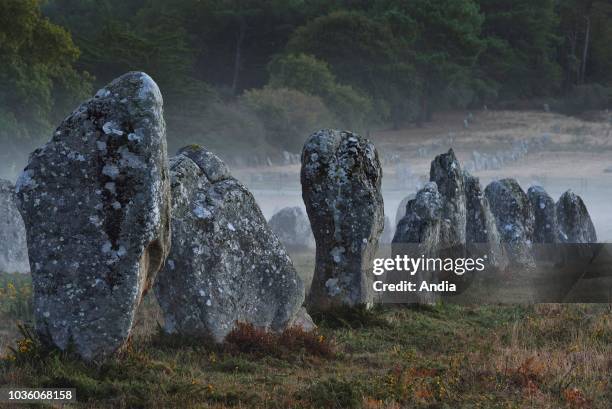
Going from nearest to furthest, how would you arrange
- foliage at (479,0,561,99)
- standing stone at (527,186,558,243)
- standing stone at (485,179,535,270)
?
standing stone at (485,179,535,270)
standing stone at (527,186,558,243)
foliage at (479,0,561,99)

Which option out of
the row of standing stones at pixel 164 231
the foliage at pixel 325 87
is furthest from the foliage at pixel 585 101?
the row of standing stones at pixel 164 231

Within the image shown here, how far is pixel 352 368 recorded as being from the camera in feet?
43.4

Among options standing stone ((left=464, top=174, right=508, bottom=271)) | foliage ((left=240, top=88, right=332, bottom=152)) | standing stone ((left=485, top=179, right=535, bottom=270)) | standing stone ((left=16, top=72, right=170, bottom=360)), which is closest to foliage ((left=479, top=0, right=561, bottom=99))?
foliage ((left=240, top=88, right=332, bottom=152))

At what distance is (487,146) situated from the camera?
75938 millimetres

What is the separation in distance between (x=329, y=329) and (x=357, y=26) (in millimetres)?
73143

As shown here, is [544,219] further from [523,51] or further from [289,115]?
[523,51]

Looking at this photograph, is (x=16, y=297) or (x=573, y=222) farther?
(x=573, y=222)

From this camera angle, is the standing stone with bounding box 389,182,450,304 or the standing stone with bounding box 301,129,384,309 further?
the standing stone with bounding box 389,182,450,304

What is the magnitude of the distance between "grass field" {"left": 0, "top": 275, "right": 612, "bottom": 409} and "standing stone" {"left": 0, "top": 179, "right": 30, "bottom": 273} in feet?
28.4

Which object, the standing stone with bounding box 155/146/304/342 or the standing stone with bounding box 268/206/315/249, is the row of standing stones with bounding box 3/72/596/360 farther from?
the standing stone with bounding box 268/206/315/249

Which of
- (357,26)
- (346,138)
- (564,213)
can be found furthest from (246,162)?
(346,138)

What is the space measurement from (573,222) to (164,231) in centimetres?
1756

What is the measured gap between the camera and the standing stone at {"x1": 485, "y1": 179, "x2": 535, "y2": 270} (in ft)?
83.5

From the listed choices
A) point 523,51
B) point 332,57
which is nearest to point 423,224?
point 332,57
